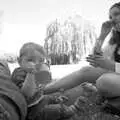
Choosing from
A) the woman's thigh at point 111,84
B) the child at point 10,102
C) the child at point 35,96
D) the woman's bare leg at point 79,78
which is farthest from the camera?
the woman's bare leg at point 79,78

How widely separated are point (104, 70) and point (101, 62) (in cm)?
23

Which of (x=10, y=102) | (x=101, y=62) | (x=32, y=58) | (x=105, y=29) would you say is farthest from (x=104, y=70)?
(x=10, y=102)

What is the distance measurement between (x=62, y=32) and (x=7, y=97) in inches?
249

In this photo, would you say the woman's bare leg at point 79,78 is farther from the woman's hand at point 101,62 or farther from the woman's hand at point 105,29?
the woman's hand at point 105,29

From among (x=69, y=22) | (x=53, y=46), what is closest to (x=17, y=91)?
(x=53, y=46)

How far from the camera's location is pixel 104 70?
2453mm

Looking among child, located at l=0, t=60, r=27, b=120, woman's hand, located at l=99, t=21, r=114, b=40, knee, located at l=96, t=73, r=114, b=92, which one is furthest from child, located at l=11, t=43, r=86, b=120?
woman's hand, located at l=99, t=21, r=114, b=40

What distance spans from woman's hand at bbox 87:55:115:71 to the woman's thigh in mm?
119

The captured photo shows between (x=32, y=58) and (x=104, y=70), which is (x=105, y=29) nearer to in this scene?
(x=104, y=70)

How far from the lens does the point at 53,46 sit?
7.54 metres

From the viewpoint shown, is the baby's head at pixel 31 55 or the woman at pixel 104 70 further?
the woman at pixel 104 70

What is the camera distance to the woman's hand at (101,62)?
2.22 meters

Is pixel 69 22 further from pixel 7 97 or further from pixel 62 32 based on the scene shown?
pixel 7 97

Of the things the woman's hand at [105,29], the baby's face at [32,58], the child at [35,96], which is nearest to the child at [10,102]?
the child at [35,96]
